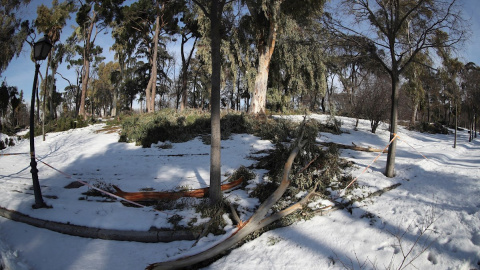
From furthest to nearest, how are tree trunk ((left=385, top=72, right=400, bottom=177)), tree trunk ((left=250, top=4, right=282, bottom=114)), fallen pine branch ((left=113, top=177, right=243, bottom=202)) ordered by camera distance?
tree trunk ((left=250, top=4, right=282, bottom=114)) → tree trunk ((left=385, top=72, right=400, bottom=177)) → fallen pine branch ((left=113, top=177, right=243, bottom=202))

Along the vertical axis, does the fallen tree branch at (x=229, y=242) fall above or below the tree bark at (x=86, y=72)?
below

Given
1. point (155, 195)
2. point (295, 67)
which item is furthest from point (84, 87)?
point (155, 195)

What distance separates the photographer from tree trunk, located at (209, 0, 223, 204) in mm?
4836

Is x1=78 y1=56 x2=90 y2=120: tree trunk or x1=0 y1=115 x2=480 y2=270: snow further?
x1=78 y1=56 x2=90 y2=120: tree trunk

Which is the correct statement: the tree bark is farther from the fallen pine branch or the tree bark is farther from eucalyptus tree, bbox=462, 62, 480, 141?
eucalyptus tree, bbox=462, 62, 480, 141

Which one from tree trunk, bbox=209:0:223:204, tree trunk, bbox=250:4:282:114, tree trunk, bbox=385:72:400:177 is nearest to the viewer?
tree trunk, bbox=209:0:223:204

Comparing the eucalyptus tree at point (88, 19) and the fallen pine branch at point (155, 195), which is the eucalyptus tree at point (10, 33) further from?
the fallen pine branch at point (155, 195)

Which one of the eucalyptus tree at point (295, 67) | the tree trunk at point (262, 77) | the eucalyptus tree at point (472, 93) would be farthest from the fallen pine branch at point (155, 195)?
A: the eucalyptus tree at point (472, 93)

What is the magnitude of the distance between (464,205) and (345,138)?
8.30 m

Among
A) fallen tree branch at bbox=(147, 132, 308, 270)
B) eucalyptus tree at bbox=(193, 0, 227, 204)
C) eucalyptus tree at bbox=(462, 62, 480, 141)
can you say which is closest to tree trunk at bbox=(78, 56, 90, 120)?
eucalyptus tree at bbox=(193, 0, 227, 204)

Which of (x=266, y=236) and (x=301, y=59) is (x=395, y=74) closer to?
(x=266, y=236)

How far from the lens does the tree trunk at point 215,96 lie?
4836mm

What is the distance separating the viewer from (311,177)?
5.87 metres

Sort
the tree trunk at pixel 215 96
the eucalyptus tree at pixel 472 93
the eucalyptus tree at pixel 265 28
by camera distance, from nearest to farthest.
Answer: the tree trunk at pixel 215 96 → the eucalyptus tree at pixel 265 28 → the eucalyptus tree at pixel 472 93
